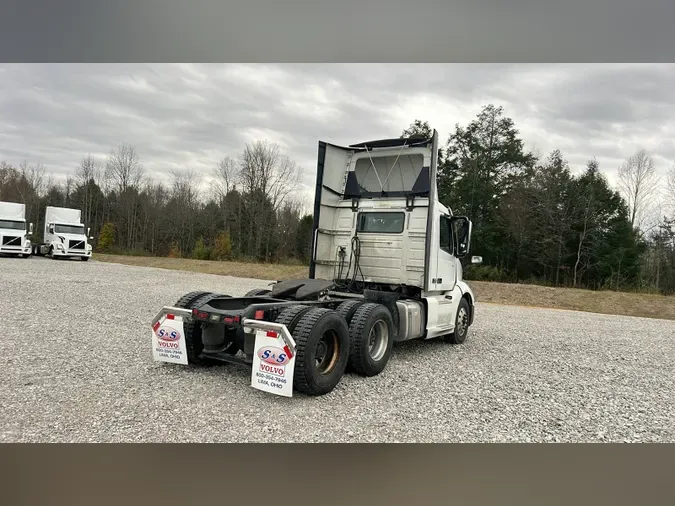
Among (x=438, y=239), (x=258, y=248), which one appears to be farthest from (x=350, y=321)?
(x=258, y=248)

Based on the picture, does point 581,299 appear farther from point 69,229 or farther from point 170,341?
point 69,229

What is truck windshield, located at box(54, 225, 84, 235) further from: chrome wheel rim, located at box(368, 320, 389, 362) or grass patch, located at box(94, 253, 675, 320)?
chrome wheel rim, located at box(368, 320, 389, 362)

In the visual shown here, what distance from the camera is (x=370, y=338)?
6.04m

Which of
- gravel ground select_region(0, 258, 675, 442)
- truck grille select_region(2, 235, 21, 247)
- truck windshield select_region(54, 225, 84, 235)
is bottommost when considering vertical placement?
gravel ground select_region(0, 258, 675, 442)

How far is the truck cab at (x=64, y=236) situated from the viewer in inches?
1078

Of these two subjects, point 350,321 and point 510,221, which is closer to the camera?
point 350,321

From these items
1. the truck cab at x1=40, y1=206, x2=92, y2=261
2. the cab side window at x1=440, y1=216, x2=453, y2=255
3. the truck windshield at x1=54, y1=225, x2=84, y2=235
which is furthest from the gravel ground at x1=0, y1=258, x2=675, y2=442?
the truck windshield at x1=54, y1=225, x2=84, y2=235

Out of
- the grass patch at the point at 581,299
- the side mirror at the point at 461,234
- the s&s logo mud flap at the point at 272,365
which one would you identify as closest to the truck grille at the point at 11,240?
the grass patch at the point at 581,299

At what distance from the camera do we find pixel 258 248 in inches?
1404

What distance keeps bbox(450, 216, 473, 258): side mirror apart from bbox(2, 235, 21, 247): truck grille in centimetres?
2578

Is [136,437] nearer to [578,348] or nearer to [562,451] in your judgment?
[562,451]

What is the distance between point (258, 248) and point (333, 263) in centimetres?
2836

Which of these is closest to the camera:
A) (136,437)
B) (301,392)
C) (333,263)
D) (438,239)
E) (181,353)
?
(136,437)

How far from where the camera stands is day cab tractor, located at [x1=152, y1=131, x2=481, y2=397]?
4.90 meters
